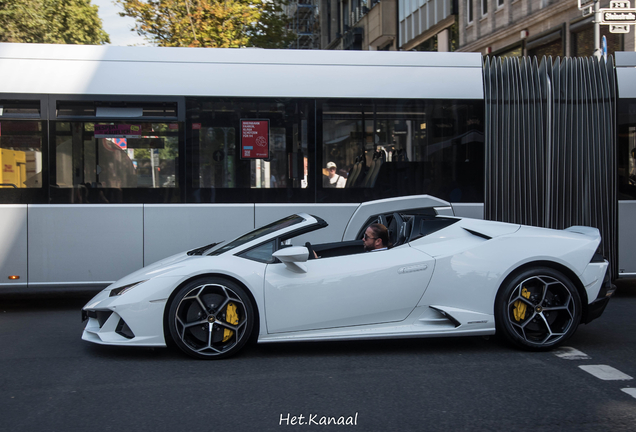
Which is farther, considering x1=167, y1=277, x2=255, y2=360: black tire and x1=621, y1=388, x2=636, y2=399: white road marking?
x1=167, y1=277, x2=255, y2=360: black tire

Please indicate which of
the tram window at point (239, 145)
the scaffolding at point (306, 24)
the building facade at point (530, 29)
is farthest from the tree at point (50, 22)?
the tram window at point (239, 145)

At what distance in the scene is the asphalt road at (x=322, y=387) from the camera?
11.6 feet

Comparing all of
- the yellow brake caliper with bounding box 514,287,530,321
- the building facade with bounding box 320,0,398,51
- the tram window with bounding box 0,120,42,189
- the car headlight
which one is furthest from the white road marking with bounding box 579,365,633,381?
the building facade with bounding box 320,0,398,51

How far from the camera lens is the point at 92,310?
4867mm

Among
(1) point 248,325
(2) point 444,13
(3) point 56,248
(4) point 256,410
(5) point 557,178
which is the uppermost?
(2) point 444,13

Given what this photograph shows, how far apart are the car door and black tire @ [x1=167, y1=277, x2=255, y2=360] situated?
22 cm

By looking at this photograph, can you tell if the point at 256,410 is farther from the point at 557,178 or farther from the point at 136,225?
the point at 557,178

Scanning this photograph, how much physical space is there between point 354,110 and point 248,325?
142 inches

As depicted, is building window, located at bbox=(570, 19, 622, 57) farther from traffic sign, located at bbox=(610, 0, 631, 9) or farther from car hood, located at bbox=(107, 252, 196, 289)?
car hood, located at bbox=(107, 252, 196, 289)

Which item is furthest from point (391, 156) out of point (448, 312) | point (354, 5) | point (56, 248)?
point (354, 5)

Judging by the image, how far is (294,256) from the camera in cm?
468

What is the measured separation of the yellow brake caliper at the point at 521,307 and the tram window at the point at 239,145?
3289mm

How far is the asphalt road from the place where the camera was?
11.6 ft

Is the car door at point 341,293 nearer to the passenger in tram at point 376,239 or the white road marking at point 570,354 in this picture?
the passenger in tram at point 376,239
